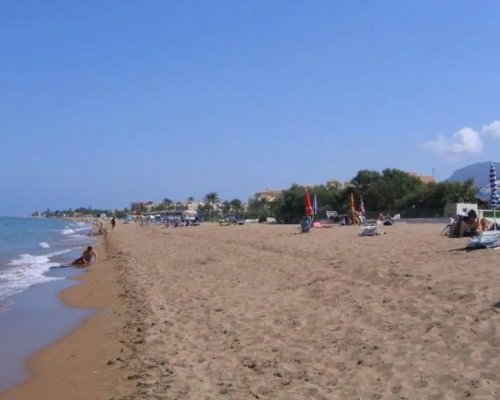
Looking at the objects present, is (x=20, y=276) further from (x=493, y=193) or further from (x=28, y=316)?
(x=493, y=193)

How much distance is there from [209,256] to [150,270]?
293 cm

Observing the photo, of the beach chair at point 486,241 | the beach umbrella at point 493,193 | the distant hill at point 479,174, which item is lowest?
the beach chair at point 486,241

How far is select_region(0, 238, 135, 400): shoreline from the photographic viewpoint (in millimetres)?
6027

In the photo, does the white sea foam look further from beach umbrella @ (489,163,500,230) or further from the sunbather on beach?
beach umbrella @ (489,163,500,230)

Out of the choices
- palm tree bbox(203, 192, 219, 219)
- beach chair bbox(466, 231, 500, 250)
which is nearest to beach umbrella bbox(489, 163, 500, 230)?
beach chair bbox(466, 231, 500, 250)

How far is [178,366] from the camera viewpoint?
242 inches

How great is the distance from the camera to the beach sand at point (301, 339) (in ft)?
16.9


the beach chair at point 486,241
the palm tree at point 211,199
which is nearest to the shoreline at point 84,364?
the beach chair at point 486,241

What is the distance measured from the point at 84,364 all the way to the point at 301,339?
2845mm

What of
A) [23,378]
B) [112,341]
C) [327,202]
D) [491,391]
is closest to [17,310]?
[112,341]

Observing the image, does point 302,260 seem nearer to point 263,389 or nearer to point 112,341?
point 112,341

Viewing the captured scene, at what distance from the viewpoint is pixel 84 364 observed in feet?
23.6

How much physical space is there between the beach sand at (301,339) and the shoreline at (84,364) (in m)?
0.03

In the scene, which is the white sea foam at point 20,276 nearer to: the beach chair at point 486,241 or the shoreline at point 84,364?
the shoreline at point 84,364
